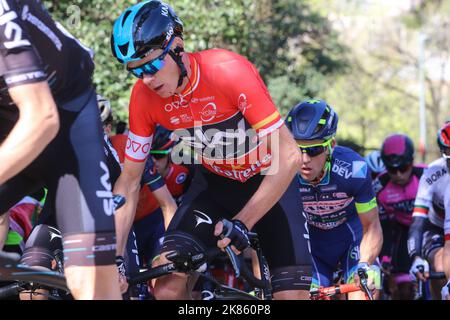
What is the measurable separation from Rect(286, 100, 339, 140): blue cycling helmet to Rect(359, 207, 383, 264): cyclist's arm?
73cm

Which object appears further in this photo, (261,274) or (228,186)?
(228,186)

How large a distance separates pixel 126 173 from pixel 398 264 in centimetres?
519

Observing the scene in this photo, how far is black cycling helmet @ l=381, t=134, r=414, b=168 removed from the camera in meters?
9.52

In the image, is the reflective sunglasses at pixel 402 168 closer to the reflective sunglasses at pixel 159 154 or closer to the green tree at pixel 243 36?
the green tree at pixel 243 36

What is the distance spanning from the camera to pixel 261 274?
16.1 feet

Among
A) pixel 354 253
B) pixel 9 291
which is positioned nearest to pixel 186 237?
pixel 9 291

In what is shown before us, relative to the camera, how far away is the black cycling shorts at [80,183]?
3773 mm

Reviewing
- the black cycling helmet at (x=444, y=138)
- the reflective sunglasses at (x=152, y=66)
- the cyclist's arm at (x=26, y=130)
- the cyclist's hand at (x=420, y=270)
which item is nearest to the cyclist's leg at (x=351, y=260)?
the cyclist's hand at (x=420, y=270)

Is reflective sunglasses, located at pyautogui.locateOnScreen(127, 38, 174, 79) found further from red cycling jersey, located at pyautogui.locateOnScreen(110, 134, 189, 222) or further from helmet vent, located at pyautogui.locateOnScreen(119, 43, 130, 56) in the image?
red cycling jersey, located at pyautogui.locateOnScreen(110, 134, 189, 222)

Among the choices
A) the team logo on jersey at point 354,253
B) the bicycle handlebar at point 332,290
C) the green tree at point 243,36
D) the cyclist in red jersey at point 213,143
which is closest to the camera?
the cyclist in red jersey at point 213,143

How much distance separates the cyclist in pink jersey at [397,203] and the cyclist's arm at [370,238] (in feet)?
9.80

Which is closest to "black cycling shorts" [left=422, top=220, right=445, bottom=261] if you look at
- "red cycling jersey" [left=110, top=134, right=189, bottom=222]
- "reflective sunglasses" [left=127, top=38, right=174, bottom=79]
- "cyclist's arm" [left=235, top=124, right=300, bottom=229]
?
"red cycling jersey" [left=110, top=134, right=189, bottom=222]

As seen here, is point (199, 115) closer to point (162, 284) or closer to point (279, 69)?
point (162, 284)
